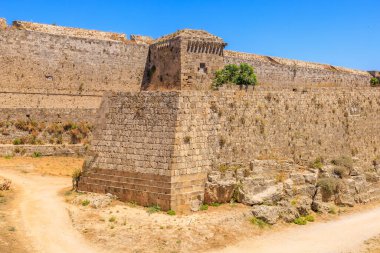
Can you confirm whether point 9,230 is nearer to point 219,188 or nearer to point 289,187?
point 219,188

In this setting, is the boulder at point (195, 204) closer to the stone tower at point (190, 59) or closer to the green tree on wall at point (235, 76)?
the green tree on wall at point (235, 76)

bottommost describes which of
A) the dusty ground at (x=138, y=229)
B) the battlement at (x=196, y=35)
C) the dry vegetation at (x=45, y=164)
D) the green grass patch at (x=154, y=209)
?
the dusty ground at (x=138, y=229)

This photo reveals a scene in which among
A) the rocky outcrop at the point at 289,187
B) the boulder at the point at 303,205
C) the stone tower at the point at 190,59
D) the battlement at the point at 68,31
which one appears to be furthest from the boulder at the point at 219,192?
the battlement at the point at 68,31

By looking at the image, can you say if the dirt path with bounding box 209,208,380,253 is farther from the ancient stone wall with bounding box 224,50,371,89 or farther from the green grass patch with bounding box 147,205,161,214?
the ancient stone wall with bounding box 224,50,371,89

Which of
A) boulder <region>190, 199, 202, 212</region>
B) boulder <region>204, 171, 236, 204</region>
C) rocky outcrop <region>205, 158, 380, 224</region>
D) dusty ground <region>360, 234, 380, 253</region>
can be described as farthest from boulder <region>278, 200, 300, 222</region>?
boulder <region>190, 199, 202, 212</region>

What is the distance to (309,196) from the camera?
17.8 metres

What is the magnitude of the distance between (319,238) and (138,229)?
6.16 meters

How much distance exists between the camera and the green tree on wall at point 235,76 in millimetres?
24930

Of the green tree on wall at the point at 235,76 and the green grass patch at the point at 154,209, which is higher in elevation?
the green tree on wall at the point at 235,76

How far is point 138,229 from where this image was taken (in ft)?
43.6

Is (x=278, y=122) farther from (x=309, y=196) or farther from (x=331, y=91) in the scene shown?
(x=331, y=91)

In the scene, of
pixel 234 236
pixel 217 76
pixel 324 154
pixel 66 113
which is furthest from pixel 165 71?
pixel 234 236

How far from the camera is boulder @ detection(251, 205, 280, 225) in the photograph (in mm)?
15148

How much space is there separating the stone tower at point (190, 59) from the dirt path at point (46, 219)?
1052cm
